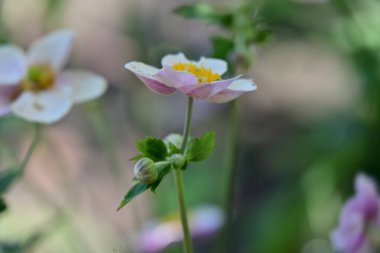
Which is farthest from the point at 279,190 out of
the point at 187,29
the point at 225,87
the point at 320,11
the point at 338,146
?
the point at 225,87

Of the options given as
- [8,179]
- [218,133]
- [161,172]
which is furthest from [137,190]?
[218,133]

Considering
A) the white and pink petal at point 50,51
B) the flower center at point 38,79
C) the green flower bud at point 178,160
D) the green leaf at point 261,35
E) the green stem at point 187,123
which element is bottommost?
the green flower bud at point 178,160

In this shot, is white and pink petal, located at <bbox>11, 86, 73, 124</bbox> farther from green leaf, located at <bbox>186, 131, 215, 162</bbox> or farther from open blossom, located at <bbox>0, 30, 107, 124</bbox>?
green leaf, located at <bbox>186, 131, 215, 162</bbox>

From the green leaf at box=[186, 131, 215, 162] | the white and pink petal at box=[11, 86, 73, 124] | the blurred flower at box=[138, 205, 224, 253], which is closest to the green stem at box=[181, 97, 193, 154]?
the green leaf at box=[186, 131, 215, 162]

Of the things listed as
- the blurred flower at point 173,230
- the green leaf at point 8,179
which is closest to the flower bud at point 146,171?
the green leaf at point 8,179

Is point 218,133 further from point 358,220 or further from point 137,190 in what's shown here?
point 137,190

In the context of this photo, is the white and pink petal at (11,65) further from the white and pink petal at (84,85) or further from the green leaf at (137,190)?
the green leaf at (137,190)
